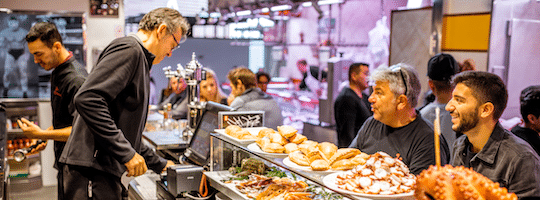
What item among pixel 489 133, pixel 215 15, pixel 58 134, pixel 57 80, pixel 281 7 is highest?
pixel 281 7

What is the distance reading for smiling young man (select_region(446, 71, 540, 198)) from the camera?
1646 millimetres

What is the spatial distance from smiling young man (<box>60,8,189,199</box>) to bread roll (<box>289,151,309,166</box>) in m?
0.73

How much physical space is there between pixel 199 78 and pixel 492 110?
2.05m

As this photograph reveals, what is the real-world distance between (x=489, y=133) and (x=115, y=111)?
5.28ft

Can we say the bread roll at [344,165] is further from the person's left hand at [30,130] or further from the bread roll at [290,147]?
the person's left hand at [30,130]

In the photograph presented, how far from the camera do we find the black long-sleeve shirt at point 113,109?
194 cm

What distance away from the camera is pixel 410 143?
2289mm

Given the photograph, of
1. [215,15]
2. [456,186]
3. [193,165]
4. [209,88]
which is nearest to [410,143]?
[193,165]

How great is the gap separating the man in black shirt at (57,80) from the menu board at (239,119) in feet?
3.03

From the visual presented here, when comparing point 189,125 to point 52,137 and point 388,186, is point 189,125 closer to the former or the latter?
point 52,137

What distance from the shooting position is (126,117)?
2.15 metres

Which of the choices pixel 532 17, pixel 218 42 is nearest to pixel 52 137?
pixel 532 17

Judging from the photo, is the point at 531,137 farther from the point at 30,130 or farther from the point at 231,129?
the point at 30,130

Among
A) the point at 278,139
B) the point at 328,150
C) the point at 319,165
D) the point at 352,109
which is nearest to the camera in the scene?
the point at 319,165
